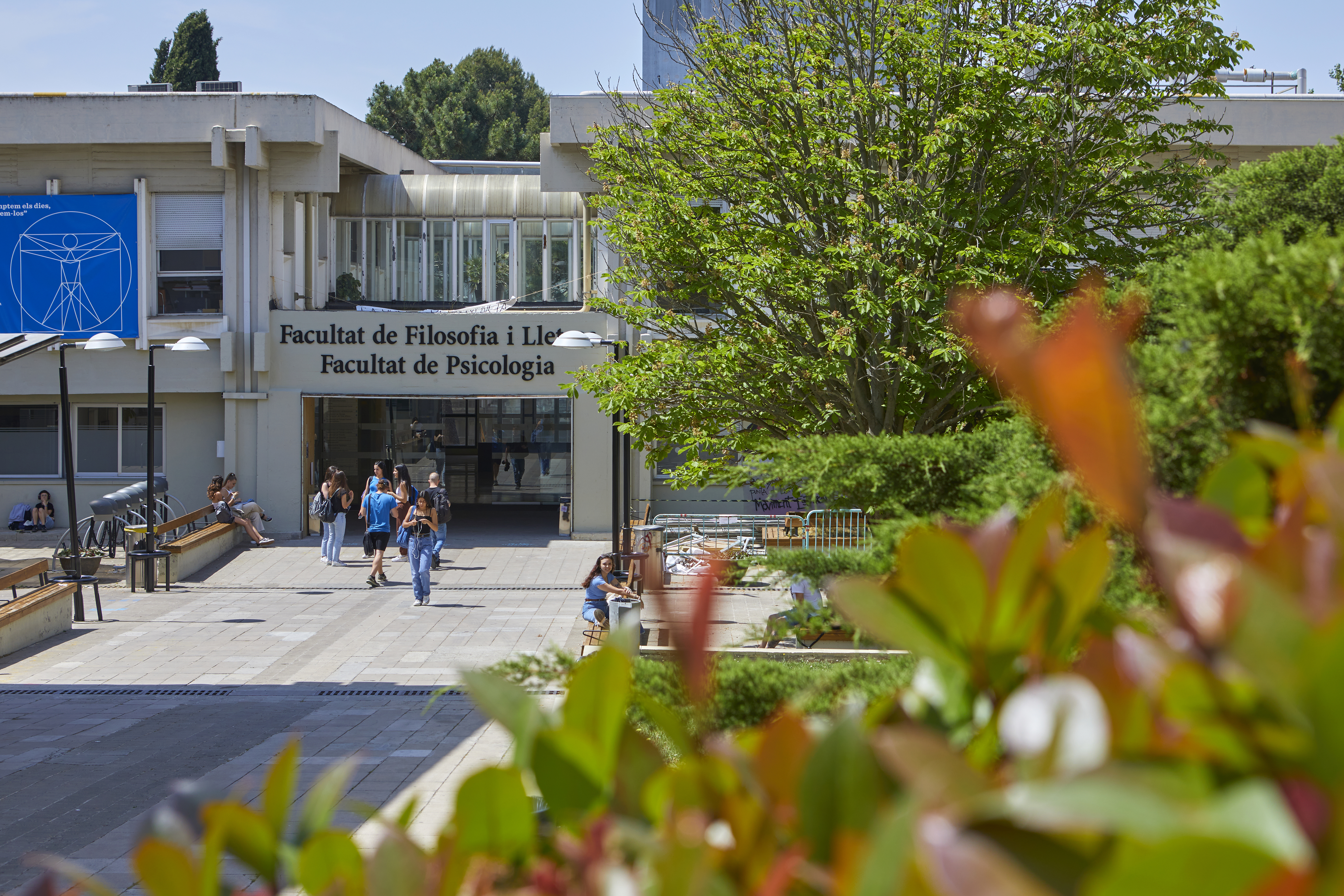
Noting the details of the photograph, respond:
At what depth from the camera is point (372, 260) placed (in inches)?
997

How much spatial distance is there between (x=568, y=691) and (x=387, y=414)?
83.0 ft

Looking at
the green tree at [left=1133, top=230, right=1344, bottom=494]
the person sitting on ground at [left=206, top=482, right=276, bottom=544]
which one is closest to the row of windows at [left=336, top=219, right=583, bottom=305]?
the person sitting on ground at [left=206, top=482, right=276, bottom=544]

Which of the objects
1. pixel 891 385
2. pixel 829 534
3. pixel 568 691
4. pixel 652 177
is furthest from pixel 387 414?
pixel 568 691

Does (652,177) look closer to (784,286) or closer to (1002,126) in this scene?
(784,286)

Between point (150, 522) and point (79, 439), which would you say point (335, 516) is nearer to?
point (150, 522)

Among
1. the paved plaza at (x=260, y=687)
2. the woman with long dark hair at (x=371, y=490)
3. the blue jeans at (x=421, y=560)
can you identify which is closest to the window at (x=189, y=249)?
the paved plaza at (x=260, y=687)

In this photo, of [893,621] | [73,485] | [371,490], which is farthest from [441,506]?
[893,621]

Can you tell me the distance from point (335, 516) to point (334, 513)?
0.25ft

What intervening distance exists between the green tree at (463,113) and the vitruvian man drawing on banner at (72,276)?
36.8 m

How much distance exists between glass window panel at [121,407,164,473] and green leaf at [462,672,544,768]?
2417 cm

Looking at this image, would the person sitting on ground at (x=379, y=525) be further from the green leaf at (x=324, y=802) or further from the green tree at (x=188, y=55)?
the green tree at (x=188, y=55)

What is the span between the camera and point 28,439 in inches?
916

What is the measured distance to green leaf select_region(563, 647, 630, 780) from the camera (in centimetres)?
112

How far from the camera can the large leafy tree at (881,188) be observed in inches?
409
